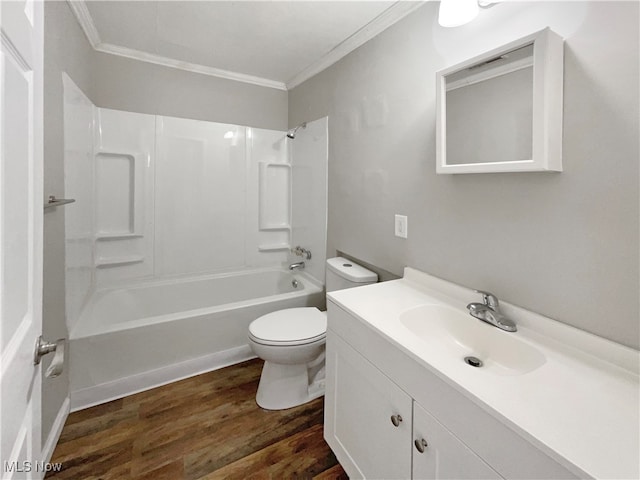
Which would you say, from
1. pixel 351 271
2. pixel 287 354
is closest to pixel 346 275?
pixel 351 271

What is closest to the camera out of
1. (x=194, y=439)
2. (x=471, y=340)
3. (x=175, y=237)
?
(x=471, y=340)

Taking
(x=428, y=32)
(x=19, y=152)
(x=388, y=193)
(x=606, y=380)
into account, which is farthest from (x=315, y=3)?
(x=606, y=380)

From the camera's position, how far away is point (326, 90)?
2.33 metres

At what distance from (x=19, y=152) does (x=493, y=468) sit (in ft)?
3.91

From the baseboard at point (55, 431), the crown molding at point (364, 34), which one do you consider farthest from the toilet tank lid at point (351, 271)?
the baseboard at point (55, 431)

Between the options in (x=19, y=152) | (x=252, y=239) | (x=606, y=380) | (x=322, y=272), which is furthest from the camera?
(x=252, y=239)

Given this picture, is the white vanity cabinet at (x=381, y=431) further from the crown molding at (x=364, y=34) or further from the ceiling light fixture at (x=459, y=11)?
the crown molding at (x=364, y=34)

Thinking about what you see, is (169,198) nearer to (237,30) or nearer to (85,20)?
(85,20)

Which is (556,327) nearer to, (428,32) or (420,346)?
(420,346)

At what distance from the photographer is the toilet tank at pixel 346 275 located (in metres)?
1.83

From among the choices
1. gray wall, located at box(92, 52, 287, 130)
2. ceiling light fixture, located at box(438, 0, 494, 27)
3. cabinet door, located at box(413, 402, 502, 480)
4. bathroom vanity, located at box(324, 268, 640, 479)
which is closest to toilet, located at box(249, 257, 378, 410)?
bathroom vanity, located at box(324, 268, 640, 479)

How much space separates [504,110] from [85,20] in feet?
7.80

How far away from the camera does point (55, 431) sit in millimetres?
1510

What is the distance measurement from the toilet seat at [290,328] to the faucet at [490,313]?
2.88 ft
